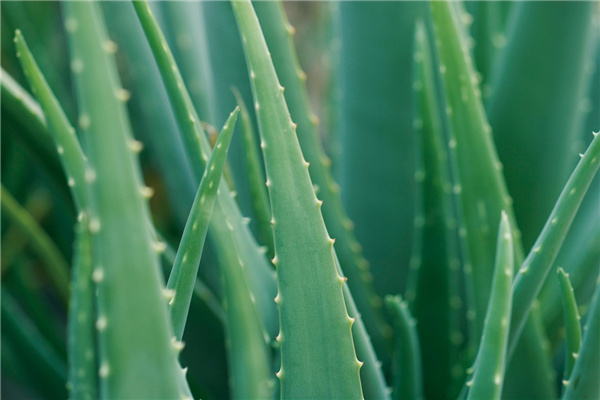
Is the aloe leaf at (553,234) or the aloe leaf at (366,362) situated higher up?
the aloe leaf at (553,234)

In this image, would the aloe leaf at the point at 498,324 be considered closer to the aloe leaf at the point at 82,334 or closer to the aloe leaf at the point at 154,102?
the aloe leaf at the point at 82,334

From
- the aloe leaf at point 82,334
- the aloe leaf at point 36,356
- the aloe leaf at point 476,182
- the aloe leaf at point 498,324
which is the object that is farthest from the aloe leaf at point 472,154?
the aloe leaf at point 36,356

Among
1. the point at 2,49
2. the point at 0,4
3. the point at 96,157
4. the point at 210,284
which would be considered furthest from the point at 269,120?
the point at 2,49

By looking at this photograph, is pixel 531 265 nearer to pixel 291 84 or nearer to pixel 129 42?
pixel 291 84

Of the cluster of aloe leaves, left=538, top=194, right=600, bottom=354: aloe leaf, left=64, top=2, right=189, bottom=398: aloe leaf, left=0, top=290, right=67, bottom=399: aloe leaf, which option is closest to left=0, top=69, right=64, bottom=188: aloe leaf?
the cluster of aloe leaves

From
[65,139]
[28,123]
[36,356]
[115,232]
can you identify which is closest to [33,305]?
[36,356]

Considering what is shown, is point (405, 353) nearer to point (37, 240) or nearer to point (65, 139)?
point (65, 139)

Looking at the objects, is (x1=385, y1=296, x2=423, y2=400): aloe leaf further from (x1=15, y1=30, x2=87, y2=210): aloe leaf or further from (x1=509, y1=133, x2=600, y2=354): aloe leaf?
(x1=15, y1=30, x2=87, y2=210): aloe leaf
